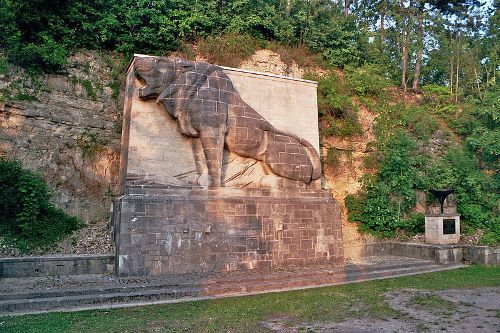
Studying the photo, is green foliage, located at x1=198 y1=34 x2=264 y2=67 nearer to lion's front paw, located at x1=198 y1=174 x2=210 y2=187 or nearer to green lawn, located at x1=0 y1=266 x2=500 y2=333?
lion's front paw, located at x1=198 y1=174 x2=210 y2=187

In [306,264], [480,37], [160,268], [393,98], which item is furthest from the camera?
[480,37]

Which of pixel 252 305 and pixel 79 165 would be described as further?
pixel 79 165

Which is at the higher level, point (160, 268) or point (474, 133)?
point (474, 133)

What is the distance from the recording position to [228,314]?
628 cm

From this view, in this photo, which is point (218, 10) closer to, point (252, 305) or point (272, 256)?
point (272, 256)

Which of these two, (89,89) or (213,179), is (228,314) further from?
(89,89)

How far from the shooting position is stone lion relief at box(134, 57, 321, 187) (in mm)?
9719

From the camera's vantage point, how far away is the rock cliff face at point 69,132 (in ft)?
35.7

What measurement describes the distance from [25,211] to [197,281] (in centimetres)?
466

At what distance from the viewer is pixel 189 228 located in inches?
361

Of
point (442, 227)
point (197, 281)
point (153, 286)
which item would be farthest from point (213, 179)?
point (442, 227)

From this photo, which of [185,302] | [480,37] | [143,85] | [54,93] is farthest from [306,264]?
[480,37]

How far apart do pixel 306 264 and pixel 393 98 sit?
9480 millimetres

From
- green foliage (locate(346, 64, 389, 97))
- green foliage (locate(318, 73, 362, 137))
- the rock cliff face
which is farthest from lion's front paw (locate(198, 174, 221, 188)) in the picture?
green foliage (locate(346, 64, 389, 97))
